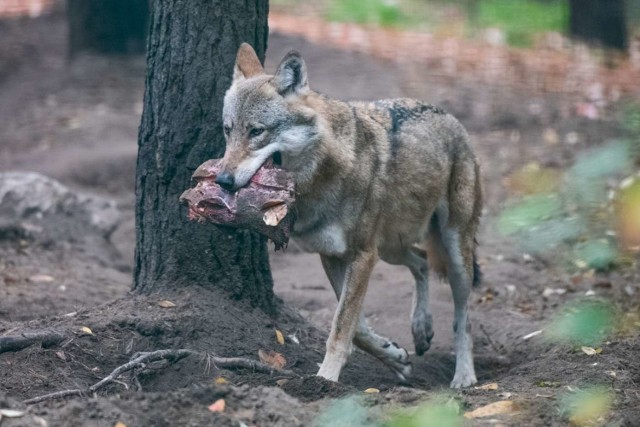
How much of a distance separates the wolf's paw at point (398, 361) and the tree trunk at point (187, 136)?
0.94 metres

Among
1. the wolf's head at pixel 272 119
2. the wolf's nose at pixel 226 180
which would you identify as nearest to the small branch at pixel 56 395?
the wolf's nose at pixel 226 180

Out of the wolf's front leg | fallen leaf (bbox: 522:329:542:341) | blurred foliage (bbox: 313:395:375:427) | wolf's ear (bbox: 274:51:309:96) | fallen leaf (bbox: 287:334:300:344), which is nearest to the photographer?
blurred foliage (bbox: 313:395:375:427)

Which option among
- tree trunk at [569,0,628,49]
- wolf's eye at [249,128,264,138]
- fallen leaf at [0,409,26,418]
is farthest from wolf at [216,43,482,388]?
tree trunk at [569,0,628,49]

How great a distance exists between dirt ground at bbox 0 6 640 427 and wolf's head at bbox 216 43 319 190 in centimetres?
113

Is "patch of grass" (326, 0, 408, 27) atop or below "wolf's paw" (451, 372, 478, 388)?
atop

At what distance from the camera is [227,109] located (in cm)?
521

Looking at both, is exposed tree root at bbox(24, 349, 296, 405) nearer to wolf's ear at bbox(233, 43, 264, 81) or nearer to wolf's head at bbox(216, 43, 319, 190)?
wolf's head at bbox(216, 43, 319, 190)

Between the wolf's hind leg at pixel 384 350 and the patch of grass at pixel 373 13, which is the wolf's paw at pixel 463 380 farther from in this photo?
the patch of grass at pixel 373 13

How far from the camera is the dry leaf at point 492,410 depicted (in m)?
4.20

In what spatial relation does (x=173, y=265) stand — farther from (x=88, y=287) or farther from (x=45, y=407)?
(x=88, y=287)

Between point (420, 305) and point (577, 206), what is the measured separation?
4671 millimetres

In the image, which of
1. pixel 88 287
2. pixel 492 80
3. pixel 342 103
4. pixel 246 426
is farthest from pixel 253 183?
pixel 492 80

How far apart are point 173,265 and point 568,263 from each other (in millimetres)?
3755

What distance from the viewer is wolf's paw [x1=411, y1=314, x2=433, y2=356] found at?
646 centimetres
